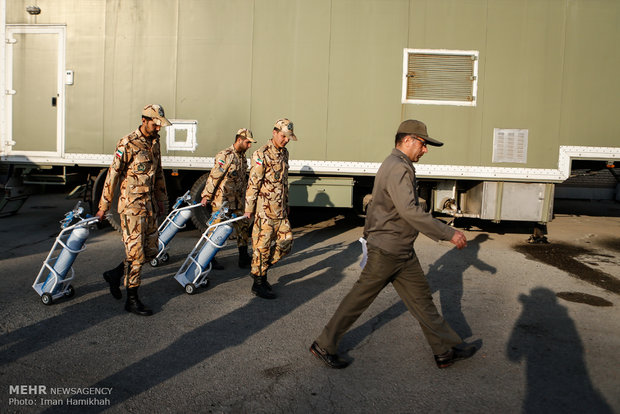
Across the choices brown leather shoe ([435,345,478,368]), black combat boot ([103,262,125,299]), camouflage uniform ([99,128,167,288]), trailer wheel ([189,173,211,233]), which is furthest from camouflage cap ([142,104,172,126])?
trailer wheel ([189,173,211,233])

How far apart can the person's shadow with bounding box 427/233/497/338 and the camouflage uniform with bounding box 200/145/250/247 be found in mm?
2425

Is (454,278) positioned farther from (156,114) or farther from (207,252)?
(156,114)

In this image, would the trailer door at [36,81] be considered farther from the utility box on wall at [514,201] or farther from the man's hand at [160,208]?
the utility box on wall at [514,201]

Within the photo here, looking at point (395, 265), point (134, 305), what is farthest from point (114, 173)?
point (395, 265)

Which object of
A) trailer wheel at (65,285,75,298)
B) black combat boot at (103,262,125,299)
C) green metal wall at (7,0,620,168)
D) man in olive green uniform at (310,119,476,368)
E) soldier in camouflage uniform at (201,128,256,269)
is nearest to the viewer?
man in olive green uniform at (310,119,476,368)

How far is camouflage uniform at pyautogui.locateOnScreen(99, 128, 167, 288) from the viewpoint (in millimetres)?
4461

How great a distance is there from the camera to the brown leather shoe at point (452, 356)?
11.5ft

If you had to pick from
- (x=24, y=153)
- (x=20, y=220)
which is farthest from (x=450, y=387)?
(x=20, y=220)

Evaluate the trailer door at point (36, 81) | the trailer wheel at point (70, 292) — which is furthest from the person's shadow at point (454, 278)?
the trailer door at point (36, 81)

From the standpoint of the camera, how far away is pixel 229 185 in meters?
6.28

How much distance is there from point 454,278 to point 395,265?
2.82 metres

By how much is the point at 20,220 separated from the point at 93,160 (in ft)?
9.47

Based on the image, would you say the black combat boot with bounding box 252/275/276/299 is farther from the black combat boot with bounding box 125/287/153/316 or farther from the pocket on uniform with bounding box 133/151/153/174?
the pocket on uniform with bounding box 133/151/153/174

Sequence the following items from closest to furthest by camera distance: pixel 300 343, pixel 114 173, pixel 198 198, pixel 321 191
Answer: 1. pixel 300 343
2. pixel 114 173
3. pixel 321 191
4. pixel 198 198
